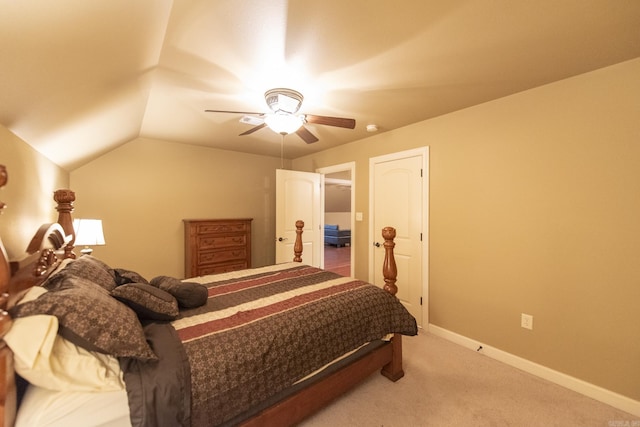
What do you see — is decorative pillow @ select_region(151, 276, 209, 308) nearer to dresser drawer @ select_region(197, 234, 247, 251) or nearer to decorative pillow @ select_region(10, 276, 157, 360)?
decorative pillow @ select_region(10, 276, 157, 360)

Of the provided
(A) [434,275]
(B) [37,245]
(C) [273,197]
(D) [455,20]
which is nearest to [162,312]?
(B) [37,245]

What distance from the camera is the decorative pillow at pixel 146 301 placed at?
1.36 metres

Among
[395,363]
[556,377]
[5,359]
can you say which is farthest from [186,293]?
[556,377]

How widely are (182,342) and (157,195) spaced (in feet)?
9.75

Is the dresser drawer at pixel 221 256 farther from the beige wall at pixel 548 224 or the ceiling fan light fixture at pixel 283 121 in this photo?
the beige wall at pixel 548 224

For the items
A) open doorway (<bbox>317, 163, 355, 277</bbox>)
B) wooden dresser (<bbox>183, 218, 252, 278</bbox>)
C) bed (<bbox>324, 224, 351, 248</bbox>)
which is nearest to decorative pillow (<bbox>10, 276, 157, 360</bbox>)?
wooden dresser (<bbox>183, 218, 252, 278</bbox>)

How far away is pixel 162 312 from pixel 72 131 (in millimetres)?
1711

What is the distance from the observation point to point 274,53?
1.60m

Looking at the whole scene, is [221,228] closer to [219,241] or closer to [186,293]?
[219,241]

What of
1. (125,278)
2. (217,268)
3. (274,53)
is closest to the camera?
(274,53)

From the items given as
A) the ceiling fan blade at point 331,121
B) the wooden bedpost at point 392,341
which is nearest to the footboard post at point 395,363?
the wooden bedpost at point 392,341

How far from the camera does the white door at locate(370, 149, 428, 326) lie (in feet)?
9.72

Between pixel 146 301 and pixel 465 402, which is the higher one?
pixel 146 301

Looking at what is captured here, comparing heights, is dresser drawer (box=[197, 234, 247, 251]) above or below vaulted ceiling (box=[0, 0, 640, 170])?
below
